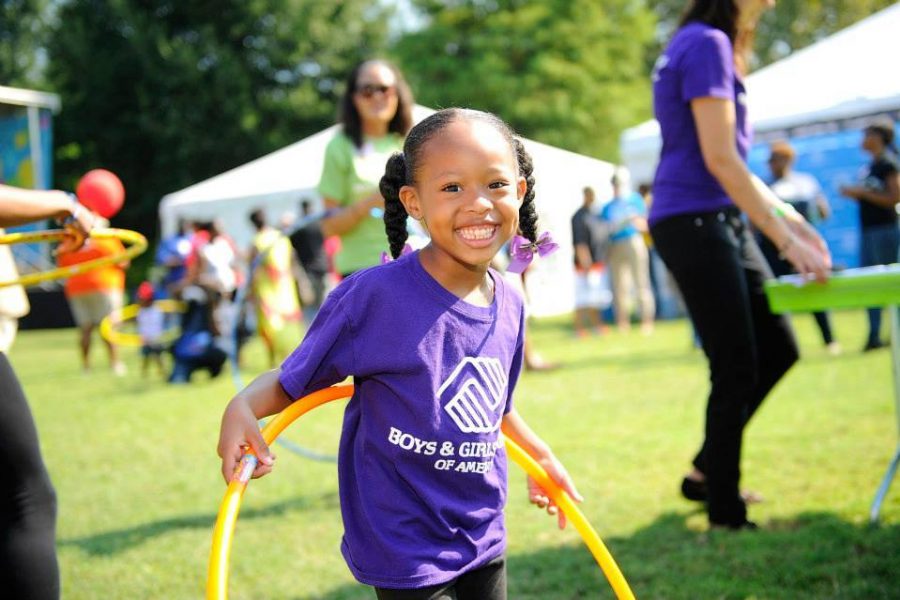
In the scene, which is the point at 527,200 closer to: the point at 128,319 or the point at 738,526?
the point at 738,526

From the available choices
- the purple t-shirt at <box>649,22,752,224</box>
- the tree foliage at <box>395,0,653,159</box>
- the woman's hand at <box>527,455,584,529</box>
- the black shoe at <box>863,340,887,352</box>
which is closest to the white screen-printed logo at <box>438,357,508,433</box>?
the woman's hand at <box>527,455,584,529</box>

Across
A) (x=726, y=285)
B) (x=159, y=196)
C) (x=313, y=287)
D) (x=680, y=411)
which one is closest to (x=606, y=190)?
(x=313, y=287)

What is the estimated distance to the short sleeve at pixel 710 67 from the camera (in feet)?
12.2

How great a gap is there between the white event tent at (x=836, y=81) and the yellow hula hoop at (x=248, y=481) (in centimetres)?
956

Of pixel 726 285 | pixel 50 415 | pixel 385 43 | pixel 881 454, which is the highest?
pixel 385 43

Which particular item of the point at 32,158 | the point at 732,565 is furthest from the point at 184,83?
the point at 732,565

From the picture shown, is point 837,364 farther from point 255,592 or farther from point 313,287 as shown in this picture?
point 255,592

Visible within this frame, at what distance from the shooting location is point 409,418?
2.17 metres

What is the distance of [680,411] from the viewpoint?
7367 mm

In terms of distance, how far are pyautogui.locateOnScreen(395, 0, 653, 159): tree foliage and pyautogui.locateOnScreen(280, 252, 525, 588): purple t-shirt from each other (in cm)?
3426

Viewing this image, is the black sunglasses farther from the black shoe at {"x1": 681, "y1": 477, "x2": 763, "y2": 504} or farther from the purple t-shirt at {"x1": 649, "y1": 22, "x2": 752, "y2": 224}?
the black shoe at {"x1": 681, "y1": 477, "x2": 763, "y2": 504}

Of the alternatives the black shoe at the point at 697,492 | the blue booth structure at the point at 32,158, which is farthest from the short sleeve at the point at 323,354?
the blue booth structure at the point at 32,158

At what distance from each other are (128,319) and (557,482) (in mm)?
14001

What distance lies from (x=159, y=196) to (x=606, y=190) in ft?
71.1
